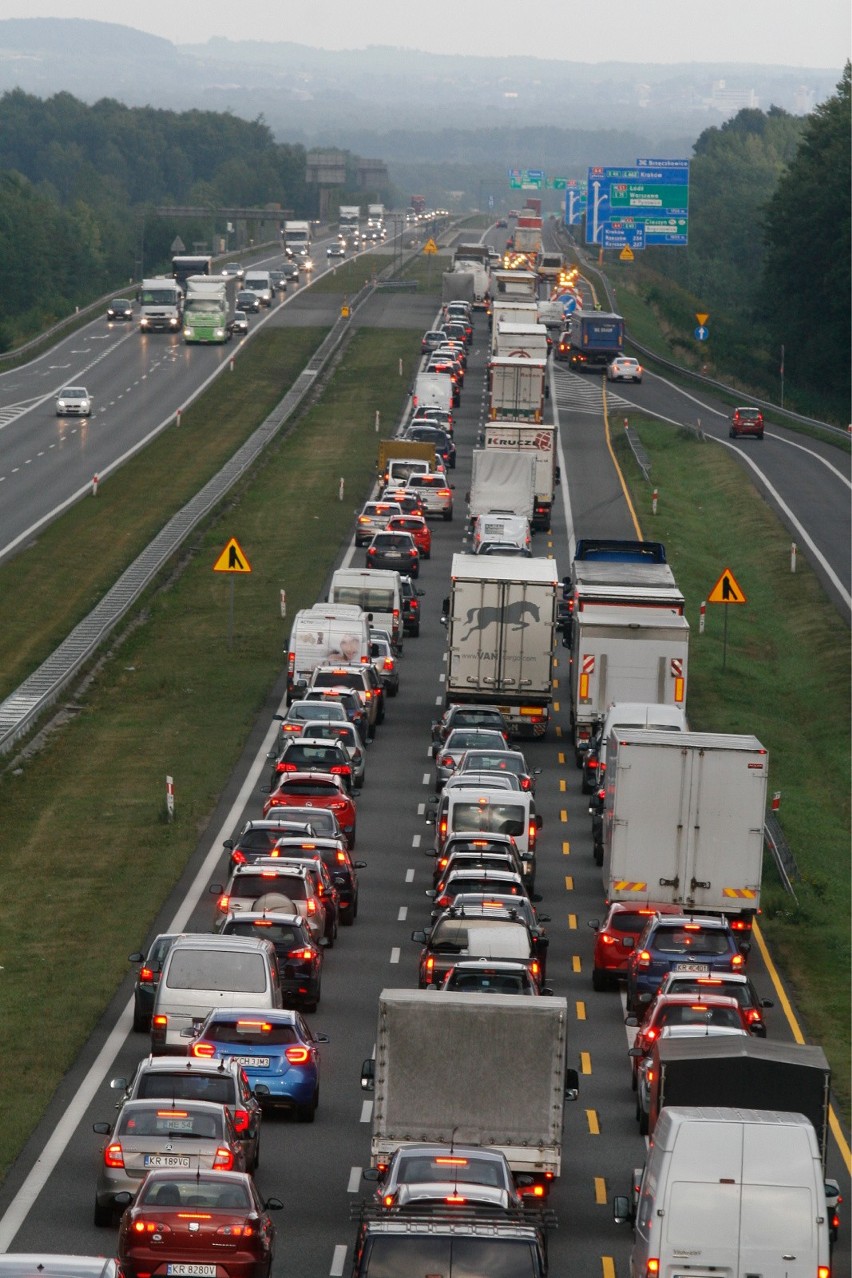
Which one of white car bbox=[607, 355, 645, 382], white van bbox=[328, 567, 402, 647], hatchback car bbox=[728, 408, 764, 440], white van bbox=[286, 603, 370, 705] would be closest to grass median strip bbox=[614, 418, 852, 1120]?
hatchback car bbox=[728, 408, 764, 440]

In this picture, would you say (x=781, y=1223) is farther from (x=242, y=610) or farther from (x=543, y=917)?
(x=242, y=610)

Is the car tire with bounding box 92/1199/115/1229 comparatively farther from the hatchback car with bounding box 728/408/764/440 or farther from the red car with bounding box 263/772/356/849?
the hatchback car with bounding box 728/408/764/440

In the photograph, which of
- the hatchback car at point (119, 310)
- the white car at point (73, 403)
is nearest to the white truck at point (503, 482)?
the white car at point (73, 403)

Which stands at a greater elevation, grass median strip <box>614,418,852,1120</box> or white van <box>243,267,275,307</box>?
grass median strip <box>614,418,852,1120</box>

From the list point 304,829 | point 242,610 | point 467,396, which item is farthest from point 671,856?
point 467,396

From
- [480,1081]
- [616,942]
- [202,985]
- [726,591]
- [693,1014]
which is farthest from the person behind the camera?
[726,591]

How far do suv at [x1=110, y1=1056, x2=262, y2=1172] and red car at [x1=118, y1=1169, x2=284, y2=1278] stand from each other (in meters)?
2.56

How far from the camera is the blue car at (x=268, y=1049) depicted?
26562 mm

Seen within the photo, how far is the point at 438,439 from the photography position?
9238 centimetres

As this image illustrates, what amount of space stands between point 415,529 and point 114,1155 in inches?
2035

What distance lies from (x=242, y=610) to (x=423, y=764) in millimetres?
18740

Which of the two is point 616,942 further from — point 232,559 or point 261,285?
point 261,285

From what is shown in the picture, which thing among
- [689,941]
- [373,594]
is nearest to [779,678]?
[373,594]

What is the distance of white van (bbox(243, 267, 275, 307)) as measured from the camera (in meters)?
147
